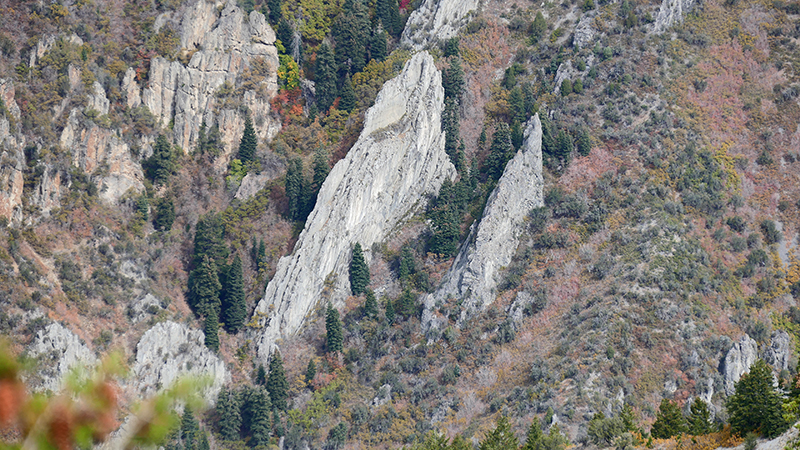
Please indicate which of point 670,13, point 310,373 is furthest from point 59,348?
point 670,13

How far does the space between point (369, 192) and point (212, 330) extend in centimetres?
2116

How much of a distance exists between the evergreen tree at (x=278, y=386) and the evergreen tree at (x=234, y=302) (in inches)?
284

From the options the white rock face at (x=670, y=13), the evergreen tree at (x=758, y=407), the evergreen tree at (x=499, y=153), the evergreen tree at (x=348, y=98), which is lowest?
the evergreen tree at (x=758, y=407)

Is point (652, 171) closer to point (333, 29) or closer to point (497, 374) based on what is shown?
point (497, 374)

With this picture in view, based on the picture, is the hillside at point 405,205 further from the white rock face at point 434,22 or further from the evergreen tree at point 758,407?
the evergreen tree at point 758,407

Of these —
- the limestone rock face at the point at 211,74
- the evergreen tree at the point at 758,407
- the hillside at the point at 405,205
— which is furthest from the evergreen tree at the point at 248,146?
the evergreen tree at the point at 758,407

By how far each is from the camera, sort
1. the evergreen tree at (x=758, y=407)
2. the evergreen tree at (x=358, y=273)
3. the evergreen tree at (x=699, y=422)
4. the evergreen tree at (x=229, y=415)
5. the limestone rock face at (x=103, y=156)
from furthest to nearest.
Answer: the limestone rock face at (x=103, y=156) → the evergreen tree at (x=358, y=273) → the evergreen tree at (x=229, y=415) → the evergreen tree at (x=699, y=422) → the evergreen tree at (x=758, y=407)

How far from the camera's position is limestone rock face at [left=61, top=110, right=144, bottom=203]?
8612 cm

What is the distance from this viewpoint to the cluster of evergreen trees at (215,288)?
269 ft

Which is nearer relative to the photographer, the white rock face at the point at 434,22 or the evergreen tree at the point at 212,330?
the evergreen tree at the point at 212,330

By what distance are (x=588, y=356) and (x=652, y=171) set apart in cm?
2502

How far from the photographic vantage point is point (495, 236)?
3337 inches

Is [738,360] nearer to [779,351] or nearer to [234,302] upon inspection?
[779,351]

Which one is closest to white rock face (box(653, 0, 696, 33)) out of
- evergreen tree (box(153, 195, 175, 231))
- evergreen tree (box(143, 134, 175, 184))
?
evergreen tree (box(143, 134, 175, 184))
